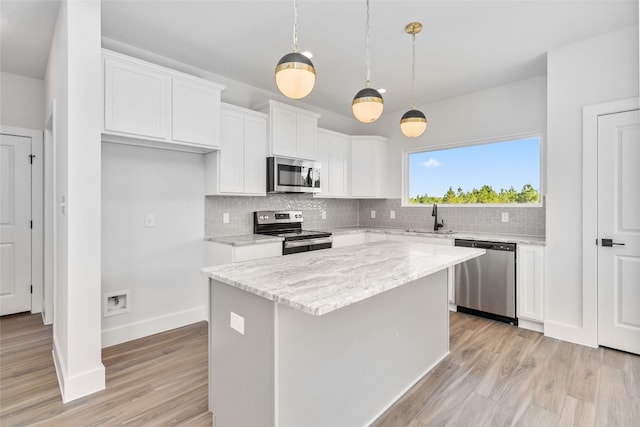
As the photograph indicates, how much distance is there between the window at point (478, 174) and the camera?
3.80 m

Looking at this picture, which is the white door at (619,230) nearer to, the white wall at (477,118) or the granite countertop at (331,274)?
the white wall at (477,118)

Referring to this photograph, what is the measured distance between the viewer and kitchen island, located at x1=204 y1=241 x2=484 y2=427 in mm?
1404

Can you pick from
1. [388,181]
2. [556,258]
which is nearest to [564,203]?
[556,258]

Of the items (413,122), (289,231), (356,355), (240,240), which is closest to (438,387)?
(356,355)

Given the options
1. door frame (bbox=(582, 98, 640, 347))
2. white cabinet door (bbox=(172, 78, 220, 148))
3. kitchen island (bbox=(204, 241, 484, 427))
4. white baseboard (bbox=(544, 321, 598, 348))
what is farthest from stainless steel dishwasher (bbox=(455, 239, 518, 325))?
white cabinet door (bbox=(172, 78, 220, 148))

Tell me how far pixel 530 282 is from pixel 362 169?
2.68 meters

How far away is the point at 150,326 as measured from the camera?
319cm

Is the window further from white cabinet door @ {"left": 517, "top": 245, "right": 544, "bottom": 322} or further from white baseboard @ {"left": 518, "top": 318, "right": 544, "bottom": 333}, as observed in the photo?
white baseboard @ {"left": 518, "top": 318, "right": 544, "bottom": 333}

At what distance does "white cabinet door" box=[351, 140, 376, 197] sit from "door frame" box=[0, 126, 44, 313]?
13.1 ft

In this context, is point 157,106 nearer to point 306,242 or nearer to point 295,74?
point 295,74

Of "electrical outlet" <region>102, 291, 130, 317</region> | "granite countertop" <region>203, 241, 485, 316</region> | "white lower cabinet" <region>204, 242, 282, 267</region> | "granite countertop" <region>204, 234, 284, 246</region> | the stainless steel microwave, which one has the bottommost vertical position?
"electrical outlet" <region>102, 291, 130, 317</region>

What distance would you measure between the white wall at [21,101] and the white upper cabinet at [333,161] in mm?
3306

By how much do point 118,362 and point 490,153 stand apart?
459 cm

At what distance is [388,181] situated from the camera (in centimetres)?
514
